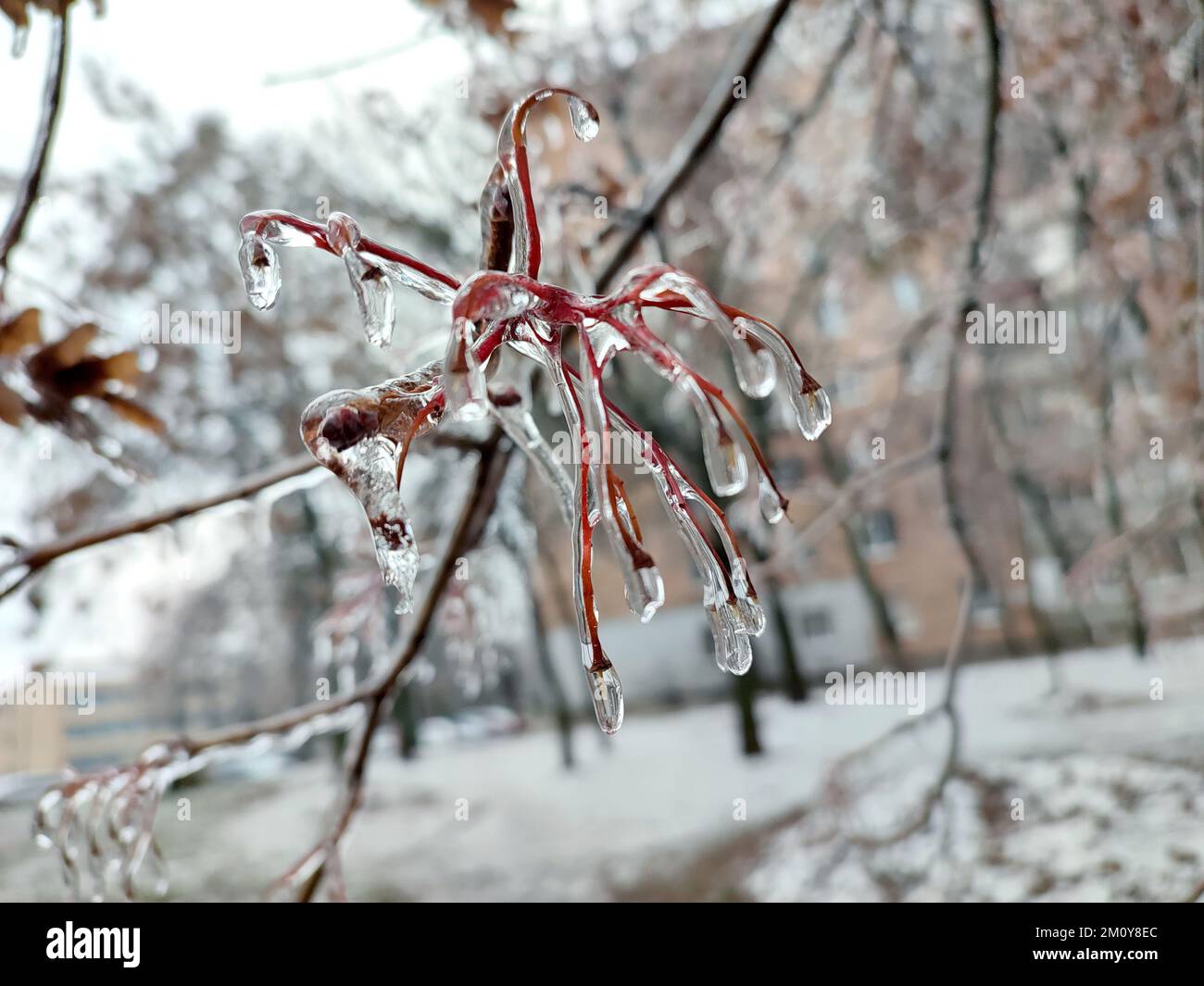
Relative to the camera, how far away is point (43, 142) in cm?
32

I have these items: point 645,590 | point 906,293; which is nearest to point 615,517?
point 645,590

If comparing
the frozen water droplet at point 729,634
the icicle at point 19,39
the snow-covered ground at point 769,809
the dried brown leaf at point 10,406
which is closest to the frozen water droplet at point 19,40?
the icicle at point 19,39

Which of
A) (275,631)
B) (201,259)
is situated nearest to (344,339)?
(201,259)

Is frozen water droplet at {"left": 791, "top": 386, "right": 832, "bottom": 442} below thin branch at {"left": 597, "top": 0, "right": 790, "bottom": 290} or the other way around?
below

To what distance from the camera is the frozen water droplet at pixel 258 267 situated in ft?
0.42

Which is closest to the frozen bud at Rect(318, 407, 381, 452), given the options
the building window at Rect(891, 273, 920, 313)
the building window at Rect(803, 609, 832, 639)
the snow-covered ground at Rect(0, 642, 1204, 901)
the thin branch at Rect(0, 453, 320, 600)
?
the thin branch at Rect(0, 453, 320, 600)

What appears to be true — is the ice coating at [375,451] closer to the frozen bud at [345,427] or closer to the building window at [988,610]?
the frozen bud at [345,427]

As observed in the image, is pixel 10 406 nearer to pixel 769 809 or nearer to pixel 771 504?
pixel 771 504

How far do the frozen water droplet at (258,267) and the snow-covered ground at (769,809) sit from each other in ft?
4.35

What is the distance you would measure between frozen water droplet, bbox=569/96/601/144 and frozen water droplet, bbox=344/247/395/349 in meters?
0.04

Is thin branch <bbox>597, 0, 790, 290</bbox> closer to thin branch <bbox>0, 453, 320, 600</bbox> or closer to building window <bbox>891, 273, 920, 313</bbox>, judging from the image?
thin branch <bbox>0, 453, 320, 600</bbox>

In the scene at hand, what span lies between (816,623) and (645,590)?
1.52 m

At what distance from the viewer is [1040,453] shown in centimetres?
156

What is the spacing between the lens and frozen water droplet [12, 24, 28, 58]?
0.30 metres
